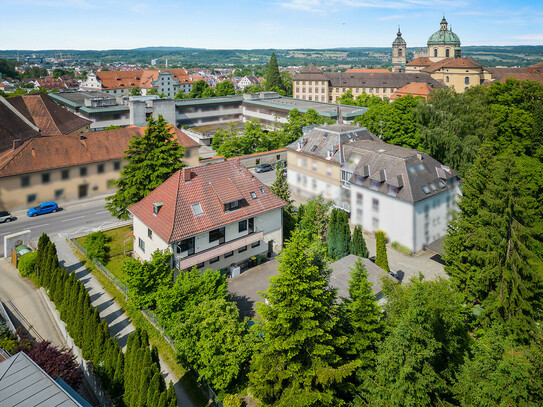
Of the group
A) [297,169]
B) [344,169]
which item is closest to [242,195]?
[344,169]

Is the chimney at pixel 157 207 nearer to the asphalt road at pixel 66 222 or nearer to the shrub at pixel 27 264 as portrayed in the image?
the shrub at pixel 27 264

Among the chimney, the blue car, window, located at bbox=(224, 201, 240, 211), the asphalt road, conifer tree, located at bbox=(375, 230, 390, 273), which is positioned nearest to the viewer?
the chimney

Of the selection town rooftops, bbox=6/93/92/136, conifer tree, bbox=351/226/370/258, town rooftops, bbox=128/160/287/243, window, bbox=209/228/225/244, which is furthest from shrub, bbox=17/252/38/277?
town rooftops, bbox=6/93/92/136

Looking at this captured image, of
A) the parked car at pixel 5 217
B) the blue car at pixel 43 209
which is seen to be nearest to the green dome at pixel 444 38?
the blue car at pixel 43 209

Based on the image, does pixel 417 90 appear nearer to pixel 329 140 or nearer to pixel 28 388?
pixel 329 140

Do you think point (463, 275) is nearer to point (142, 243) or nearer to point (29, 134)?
point (142, 243)

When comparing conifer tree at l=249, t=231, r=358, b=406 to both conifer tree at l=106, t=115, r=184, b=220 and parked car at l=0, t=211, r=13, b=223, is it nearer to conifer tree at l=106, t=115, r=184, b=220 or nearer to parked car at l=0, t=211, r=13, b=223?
conifer tree at l=106, t=115, r=184, b=220
